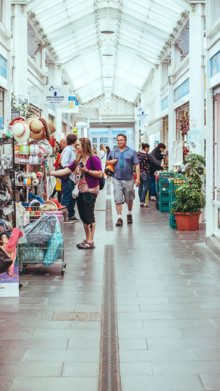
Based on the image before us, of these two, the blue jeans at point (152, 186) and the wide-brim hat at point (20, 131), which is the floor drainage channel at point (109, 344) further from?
the blue jeans at point (152, 186)

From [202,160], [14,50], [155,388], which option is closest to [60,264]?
[155,388]

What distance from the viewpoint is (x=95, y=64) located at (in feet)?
90.3

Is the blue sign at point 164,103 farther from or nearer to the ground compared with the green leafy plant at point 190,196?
farther from the ground

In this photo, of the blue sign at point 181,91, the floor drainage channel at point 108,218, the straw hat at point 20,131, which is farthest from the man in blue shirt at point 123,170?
the blue sign at point 181,91

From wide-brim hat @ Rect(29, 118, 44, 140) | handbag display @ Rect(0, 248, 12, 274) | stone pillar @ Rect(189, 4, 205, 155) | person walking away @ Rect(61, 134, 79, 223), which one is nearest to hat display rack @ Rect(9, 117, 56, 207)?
wide-brim hat @ Rect(29, 118, 44, 140)

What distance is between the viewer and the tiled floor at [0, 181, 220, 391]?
10.4 feet

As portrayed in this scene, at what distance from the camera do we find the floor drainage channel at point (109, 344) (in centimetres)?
313

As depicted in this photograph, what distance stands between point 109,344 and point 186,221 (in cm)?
561

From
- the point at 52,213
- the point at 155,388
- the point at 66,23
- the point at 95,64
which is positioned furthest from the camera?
the point at 95,64

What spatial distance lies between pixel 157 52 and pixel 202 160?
11187mm

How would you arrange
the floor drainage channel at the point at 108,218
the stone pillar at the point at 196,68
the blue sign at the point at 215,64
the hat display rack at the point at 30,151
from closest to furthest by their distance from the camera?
the hat display rack at the point at 30,151 → the blue sign at the point at 215,64 → the floor drainage channel at the point at 108,218 → the stone pillar at the point at 196,68

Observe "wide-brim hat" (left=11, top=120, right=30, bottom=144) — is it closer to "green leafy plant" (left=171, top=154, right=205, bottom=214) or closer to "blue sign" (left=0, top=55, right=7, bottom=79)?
"blue sign" (left=0, top=55, right=7, bottom=79)

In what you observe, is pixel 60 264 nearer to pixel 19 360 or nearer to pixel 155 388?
pixel 19 360

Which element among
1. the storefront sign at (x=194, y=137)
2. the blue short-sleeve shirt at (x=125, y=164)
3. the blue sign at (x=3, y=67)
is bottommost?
the blue short-sleeve shirt at (x=125, y=164)
